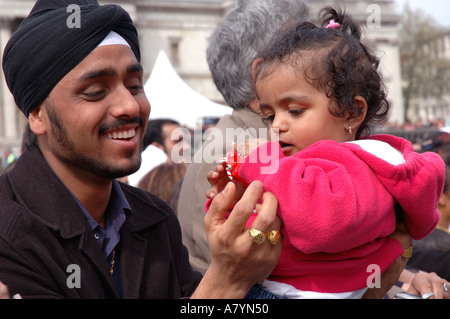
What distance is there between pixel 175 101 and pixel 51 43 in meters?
8.84

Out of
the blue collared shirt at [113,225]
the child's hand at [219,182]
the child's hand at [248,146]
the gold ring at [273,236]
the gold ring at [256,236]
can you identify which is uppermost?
the child's hand at [248,146]

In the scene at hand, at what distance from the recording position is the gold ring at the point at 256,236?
1850 mm

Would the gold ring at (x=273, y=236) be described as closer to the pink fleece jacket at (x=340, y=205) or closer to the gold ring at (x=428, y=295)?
the pink fleece jacket at (x=340, y=205)

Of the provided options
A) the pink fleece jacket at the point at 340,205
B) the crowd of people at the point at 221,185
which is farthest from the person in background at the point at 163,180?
the pink fleece jacket at the point at 340,205

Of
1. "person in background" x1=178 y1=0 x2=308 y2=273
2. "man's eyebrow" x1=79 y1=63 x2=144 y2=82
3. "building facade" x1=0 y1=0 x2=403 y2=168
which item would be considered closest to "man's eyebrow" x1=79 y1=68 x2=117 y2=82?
"man's eyebrow" x1=79 y1=63 x2=144 y2=82

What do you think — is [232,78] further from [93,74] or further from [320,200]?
[320,200]

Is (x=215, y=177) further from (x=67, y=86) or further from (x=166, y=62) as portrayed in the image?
(x=166, y=62)

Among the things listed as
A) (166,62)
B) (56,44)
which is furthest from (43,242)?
(166,62)

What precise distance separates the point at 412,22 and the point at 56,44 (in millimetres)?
43649

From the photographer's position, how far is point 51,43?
2.13 m

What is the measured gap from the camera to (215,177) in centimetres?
203

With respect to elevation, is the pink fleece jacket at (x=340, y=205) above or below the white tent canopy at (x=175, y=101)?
above

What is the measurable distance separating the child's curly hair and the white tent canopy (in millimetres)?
8168

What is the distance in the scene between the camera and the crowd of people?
190 centimetres
